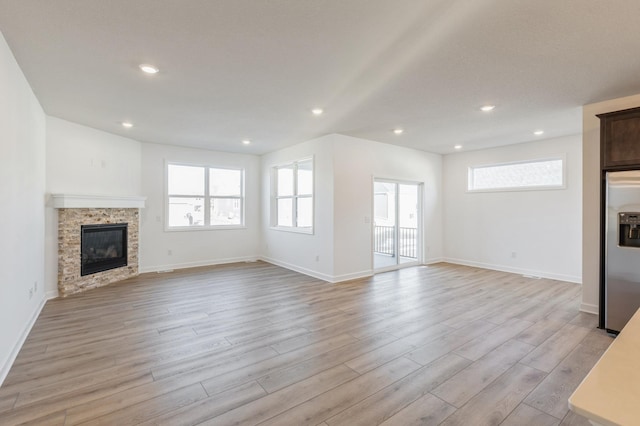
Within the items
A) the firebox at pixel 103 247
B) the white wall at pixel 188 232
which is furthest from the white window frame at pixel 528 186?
the firebox at pixel 103 247

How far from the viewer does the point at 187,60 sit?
2.74 meters

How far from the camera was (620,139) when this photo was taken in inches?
130

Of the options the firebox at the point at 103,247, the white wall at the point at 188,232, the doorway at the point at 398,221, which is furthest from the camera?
the doorway at the point at 398,221

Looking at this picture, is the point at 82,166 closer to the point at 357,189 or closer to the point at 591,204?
the point at 357,189

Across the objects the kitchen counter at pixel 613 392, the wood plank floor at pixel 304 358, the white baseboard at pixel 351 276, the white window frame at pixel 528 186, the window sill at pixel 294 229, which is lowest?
the wood plank floor at pixel 304 358

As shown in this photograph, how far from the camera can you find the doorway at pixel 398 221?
6812 millimetres

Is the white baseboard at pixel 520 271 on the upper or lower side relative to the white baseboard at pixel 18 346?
upper

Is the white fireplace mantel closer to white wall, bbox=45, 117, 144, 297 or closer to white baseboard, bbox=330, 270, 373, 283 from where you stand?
white wall, bbox=45, 117, 144, 297

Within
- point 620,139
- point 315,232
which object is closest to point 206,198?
point 315,232

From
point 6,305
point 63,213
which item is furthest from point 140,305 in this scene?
point 63,213

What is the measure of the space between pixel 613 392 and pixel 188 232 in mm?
6924

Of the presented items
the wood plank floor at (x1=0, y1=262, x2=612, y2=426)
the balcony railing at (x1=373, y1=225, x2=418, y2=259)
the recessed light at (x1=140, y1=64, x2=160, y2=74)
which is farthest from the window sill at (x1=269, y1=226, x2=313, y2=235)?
the recessed light at (x1=140, y1=64, x2=160, y2=74)

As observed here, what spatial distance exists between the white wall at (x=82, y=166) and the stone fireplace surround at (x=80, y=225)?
3.9 inches

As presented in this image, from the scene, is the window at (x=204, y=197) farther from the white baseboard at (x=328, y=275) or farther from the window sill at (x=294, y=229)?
the white baseboard at (x=328, y=275)
